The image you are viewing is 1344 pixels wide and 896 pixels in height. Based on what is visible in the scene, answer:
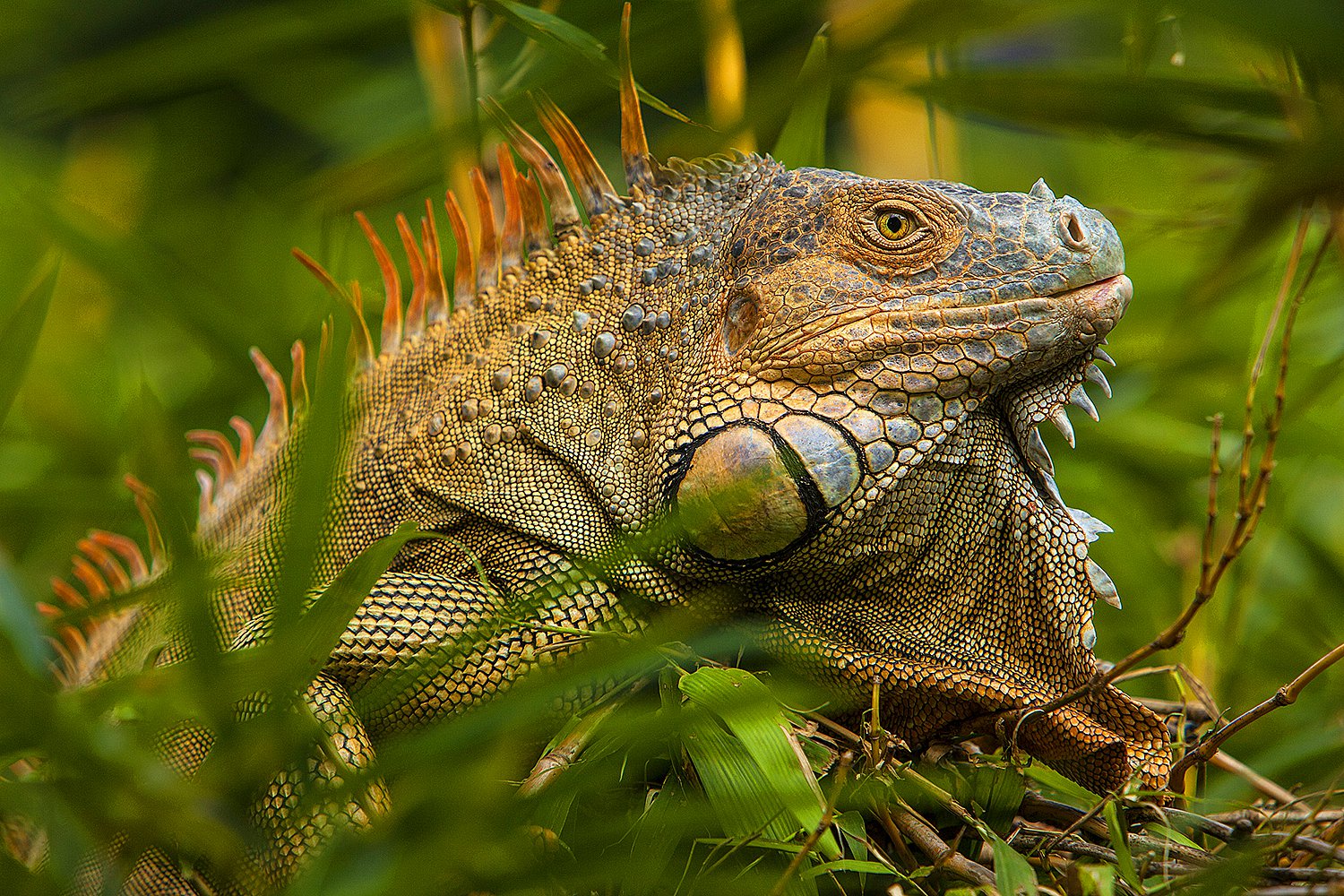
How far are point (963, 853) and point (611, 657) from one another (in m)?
1.04

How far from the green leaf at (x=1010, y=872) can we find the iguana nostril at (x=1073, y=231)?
1083mm

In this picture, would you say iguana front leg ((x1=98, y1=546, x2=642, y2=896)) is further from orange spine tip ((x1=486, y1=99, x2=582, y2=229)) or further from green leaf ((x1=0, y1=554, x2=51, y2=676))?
orange spine tip ((x1=486, y1=99, x2=582, y2=229))

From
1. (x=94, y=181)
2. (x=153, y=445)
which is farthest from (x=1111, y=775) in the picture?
(x=94, y=181)

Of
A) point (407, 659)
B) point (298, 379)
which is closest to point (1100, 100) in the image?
point (407, 659)

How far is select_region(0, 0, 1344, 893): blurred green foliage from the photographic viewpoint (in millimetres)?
930

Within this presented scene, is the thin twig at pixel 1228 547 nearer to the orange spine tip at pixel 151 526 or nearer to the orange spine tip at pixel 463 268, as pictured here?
the orange spine tip at pixel 463 268

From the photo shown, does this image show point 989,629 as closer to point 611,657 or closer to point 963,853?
point 963,853

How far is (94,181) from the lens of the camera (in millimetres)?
5496

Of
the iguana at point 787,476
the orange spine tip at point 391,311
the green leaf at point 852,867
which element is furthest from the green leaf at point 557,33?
the green leaf at point 852,867

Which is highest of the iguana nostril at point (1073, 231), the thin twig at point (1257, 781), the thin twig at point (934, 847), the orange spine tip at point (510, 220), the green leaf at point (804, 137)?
the green leaf at point (804, 137)

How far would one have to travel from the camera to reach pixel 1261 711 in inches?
70.4

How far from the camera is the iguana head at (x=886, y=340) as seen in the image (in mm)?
2023

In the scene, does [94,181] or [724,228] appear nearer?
[724,228]

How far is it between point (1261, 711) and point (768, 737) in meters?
0.81
